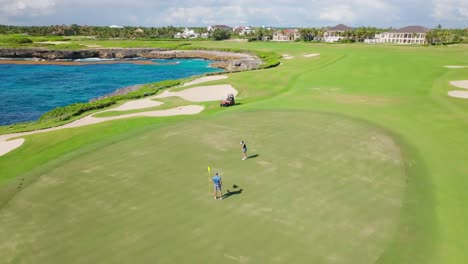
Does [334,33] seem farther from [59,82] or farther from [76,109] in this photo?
[76,109]

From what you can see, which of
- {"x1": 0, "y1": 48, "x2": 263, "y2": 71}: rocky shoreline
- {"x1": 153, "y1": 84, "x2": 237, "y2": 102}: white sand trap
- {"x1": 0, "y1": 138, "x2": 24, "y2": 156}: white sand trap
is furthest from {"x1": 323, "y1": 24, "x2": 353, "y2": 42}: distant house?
{"x1": 0, "y1": 138, "x2": 24, "y2": 156}: white sand trap

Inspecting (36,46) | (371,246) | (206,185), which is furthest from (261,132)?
(36,46)

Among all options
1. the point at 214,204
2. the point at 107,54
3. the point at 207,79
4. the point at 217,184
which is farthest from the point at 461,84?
the point at 107,54

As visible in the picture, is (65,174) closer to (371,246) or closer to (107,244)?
(107,244)

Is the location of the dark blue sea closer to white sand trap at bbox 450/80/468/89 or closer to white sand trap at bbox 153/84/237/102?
white sand trap at bbox 153/84/237/102

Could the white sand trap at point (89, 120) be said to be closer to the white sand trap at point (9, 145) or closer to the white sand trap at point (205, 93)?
the white sand trap at point (9, 145)
